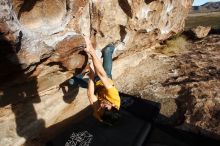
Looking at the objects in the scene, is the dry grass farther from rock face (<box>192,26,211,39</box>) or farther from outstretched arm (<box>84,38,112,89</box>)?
outstretched arm (<box>84,38,112,89</box>)

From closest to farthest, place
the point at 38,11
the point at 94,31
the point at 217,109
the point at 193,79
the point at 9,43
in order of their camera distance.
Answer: the point at 9,43
the point at 38,11
the point at 217,109
the point at 94,31
the point at 193,79

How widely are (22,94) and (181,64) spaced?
4811 mm

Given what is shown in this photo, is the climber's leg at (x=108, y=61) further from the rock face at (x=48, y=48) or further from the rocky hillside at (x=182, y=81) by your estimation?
the rocky hillside at (x=182, y=81)

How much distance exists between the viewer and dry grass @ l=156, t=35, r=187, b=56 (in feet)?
32.4

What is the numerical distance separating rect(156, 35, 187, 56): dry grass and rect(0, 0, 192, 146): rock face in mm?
1692

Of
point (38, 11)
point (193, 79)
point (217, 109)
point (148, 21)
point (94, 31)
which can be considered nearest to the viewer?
point (38, 11)

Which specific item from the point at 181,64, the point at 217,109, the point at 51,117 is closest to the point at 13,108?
the point at 51,117

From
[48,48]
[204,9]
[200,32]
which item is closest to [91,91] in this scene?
[48,48]

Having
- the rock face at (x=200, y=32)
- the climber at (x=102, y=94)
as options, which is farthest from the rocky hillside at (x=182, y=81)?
the climber at (x=102, y=94)

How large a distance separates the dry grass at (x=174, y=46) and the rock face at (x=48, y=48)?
1.69 m

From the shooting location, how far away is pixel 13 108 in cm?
583

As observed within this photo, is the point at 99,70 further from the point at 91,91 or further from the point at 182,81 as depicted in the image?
the point at 182,81

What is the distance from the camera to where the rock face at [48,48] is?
14.9ft

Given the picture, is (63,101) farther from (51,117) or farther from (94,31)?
(94,31)
